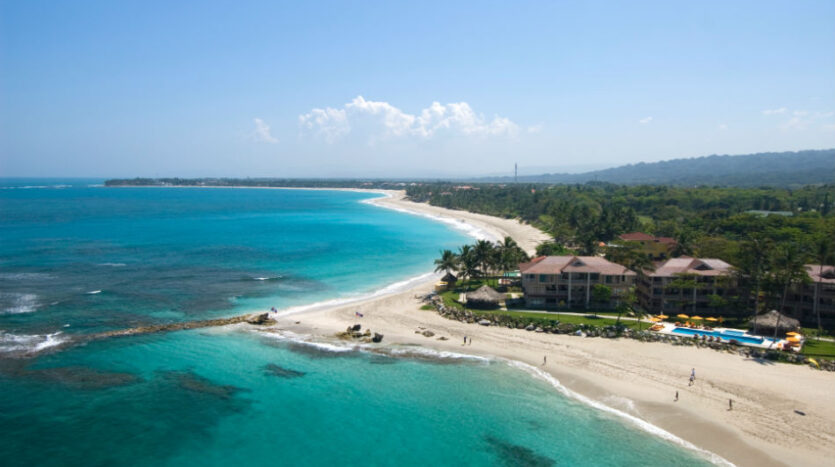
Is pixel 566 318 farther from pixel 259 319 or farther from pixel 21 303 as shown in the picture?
pixel 21 303

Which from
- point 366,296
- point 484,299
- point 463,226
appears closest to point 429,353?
point 484,299

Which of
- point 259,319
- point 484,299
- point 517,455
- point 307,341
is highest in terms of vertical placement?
point 484,299

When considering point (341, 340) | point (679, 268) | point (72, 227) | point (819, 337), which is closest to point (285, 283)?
point (341, 340)

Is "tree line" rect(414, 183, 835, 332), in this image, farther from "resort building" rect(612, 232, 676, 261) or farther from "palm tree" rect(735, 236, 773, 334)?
"resort building" rect(612, 232, 676, 261)

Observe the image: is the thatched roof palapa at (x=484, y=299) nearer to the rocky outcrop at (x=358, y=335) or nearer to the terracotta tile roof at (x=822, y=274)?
the rocky outcrop at (x=358, y=335)

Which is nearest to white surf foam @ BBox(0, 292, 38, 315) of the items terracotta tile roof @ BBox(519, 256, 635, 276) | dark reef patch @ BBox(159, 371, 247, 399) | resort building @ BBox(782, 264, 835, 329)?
dark reef patch @ BBox(159, 371, 247, 399)
